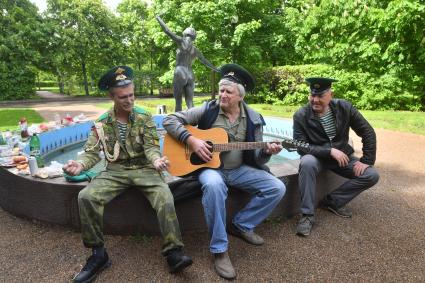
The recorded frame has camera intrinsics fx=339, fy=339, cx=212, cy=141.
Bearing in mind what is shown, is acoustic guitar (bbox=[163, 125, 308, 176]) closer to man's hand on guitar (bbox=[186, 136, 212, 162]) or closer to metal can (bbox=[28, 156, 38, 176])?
man's hand on guitar (bbox=[186, 136, 212, 162])

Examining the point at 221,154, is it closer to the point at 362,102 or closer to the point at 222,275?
the point at 222,275

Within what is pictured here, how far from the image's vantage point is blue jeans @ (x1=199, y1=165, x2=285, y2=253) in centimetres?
299

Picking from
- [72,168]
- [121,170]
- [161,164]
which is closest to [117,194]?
[121,170]

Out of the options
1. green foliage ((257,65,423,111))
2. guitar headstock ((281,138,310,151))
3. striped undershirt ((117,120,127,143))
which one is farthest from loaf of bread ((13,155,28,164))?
green foliage ((257,65,423,111))

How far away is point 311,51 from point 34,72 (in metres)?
19.7

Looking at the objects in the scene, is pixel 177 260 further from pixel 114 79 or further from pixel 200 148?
pixel 114 79

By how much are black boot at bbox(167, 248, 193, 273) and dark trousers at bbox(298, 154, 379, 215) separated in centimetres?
151

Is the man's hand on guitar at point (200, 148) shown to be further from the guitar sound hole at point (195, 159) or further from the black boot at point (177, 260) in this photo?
the black boot at point (177, 260)

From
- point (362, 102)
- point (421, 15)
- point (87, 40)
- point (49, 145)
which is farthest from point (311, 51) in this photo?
point (87, 40)

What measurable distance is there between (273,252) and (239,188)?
2.28 ft

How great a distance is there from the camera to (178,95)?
283 inches

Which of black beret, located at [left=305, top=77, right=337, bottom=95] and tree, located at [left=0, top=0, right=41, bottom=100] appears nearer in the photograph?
black beret, located at [left=305, top=77, right=337, bottom=95]

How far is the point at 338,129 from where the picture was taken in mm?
3977

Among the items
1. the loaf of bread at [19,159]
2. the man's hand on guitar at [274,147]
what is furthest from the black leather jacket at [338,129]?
the loaf of bread at [19,159]
